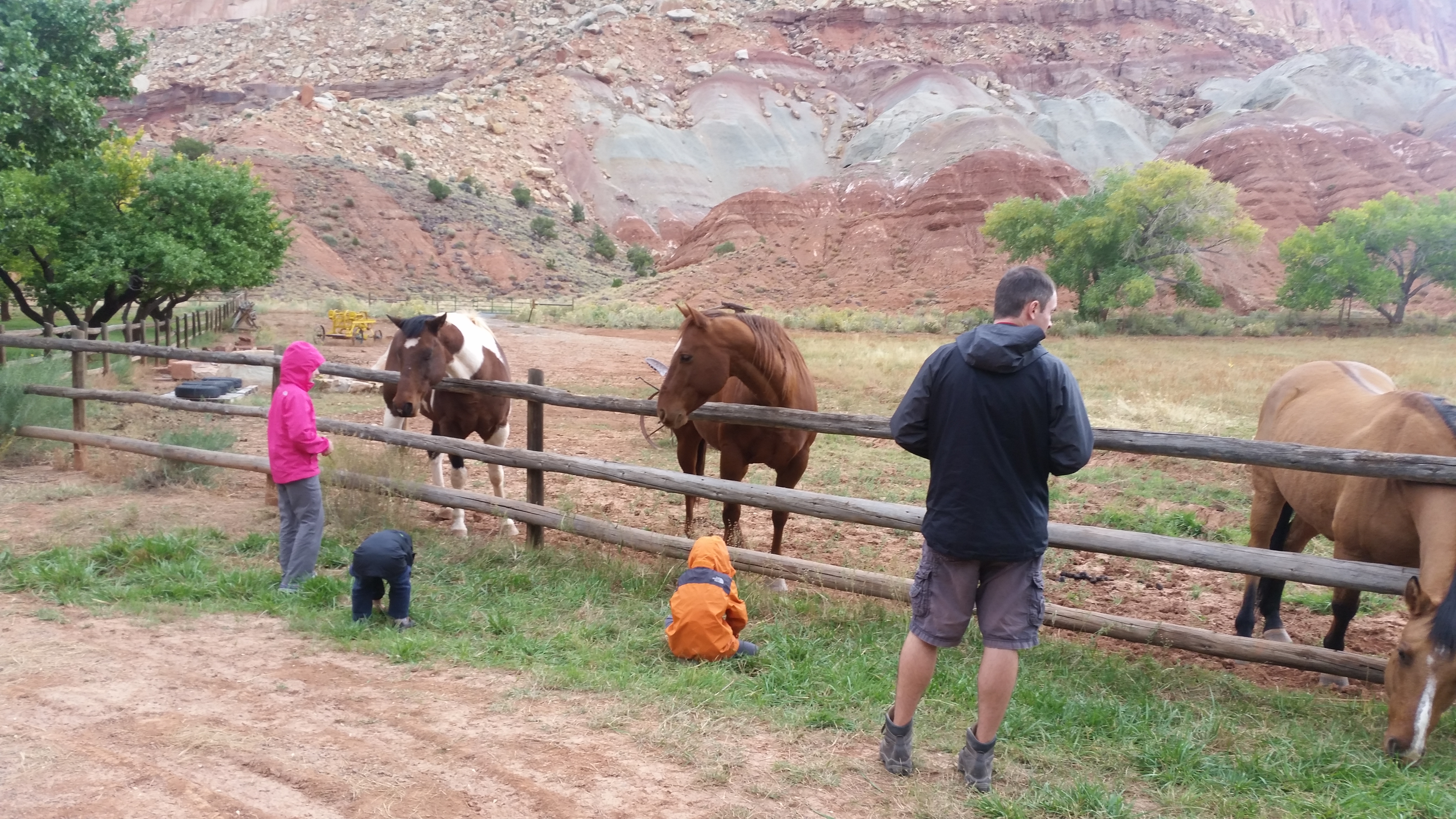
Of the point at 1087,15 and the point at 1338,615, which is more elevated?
the point at 1087,15

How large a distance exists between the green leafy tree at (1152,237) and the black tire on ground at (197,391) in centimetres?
3590

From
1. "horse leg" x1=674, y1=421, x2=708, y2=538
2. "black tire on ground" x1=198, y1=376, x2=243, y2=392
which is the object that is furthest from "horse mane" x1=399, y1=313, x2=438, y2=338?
"black tire on ground" x1=198, y1=376, x2=243, y2=392

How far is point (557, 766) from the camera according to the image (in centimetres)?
343

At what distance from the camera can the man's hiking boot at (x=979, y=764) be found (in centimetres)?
329

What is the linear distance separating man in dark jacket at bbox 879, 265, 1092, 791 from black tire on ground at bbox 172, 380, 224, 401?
11909 mm

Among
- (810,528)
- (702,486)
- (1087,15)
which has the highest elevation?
(1087,15)

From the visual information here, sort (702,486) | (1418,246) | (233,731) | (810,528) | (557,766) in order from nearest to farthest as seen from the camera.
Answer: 1. (557,766)
2. (233,731)
3. (702,486)
4. (810,528)
5. (1418,246)

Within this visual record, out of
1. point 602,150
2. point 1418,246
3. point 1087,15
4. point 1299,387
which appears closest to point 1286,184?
point 1418,246

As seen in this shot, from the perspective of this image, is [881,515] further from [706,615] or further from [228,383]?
[228,383]

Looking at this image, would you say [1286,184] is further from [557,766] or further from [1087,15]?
[557,766]

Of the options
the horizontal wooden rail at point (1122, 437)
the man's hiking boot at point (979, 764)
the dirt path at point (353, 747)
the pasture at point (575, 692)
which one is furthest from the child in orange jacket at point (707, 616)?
Answer: the man's hiking boot at point (979, 764)

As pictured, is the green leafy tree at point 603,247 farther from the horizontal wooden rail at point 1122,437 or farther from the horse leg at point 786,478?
the horse leg at point 786,478

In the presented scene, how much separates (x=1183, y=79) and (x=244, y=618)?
95.8m

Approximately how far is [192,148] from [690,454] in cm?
6127
